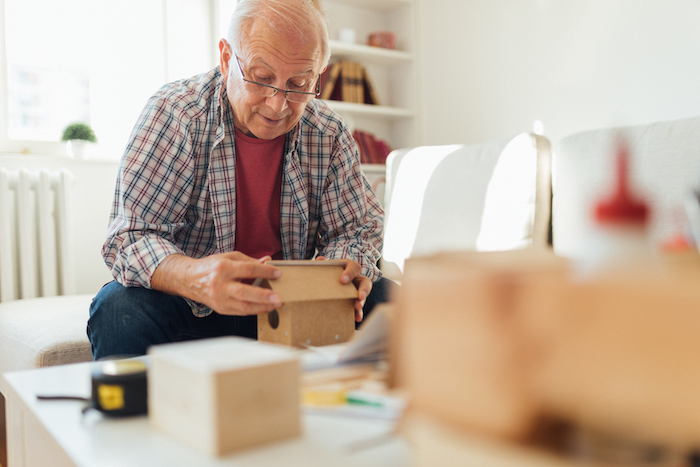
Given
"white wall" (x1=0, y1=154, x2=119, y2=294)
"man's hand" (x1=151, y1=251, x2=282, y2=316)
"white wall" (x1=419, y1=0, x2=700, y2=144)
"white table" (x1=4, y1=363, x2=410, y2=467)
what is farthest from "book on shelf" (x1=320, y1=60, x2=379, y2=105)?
"white table" (x1=4, y1=363, x2=410, y2=467)

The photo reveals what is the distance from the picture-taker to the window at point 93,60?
252 cm

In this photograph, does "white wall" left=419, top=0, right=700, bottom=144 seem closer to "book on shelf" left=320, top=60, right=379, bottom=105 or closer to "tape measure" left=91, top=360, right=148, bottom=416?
"book on shelf" left=320, top=60, right=379, bottom=105

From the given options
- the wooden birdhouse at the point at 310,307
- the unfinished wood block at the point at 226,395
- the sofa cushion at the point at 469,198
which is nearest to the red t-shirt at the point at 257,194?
the wooden birdhouse at the point at 310,307

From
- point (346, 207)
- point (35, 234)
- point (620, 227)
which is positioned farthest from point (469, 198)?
point (620, 227)

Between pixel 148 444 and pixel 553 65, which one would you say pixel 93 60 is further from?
pixel 148 444

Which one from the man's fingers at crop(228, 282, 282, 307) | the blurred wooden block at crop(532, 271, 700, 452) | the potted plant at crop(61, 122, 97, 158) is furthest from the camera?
the potted plant at crop(61, 122, 97, 158)

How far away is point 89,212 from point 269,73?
168 centimetres

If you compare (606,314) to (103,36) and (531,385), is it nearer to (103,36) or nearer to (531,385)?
(531,385)

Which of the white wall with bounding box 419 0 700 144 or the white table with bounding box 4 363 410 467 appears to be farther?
the white wall with bounding box 419 0 700 144

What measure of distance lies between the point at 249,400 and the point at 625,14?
2.54 metres

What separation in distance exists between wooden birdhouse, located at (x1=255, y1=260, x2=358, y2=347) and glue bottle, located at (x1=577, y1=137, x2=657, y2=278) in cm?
59

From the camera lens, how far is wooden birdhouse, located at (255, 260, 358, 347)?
0.90 meters

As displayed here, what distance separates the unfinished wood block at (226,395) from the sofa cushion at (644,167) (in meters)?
0.93

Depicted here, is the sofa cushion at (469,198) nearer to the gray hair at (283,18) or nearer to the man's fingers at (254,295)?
the gray hair at (283,18)
